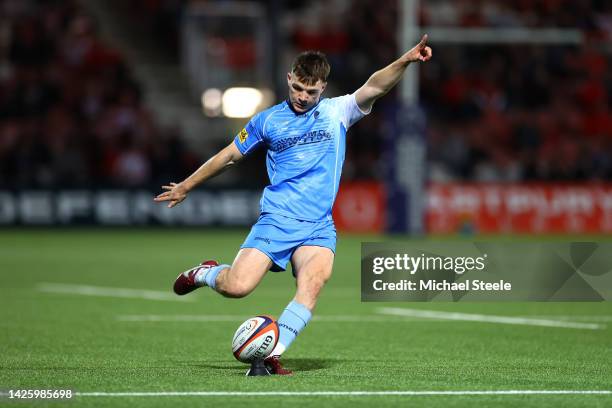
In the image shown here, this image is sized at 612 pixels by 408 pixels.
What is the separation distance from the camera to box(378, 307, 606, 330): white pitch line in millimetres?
11703

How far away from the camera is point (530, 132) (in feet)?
93.5

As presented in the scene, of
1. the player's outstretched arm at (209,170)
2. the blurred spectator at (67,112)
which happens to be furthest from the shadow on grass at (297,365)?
the blurred spectator at (67,112)

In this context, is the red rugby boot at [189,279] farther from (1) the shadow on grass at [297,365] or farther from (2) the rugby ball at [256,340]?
(2) the rugby ball at [256,340]

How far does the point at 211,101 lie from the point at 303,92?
71.8 ft

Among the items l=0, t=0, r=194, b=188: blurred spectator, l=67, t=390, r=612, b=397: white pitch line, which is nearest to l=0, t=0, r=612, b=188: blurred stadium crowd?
l=0, t=0, r=194, b=188: blurred spectator

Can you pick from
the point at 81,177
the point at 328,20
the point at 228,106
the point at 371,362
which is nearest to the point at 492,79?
the point at 328,20

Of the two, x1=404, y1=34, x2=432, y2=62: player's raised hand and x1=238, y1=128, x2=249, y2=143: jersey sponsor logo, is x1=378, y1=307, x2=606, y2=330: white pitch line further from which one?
x1=238, y1=128, x2=249, y2=143: jersey sponsor logo

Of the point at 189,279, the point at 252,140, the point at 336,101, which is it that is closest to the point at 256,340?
the point at 189,279

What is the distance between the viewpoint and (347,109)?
8461 mm

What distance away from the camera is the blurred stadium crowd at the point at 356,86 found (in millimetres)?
26625

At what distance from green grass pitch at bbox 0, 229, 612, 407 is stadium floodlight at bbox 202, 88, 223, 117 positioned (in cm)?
1219

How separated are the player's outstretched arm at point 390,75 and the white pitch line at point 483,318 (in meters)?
4.14

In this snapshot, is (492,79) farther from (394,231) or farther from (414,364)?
(414,364)

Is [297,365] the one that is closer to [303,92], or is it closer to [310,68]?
[303,92]
